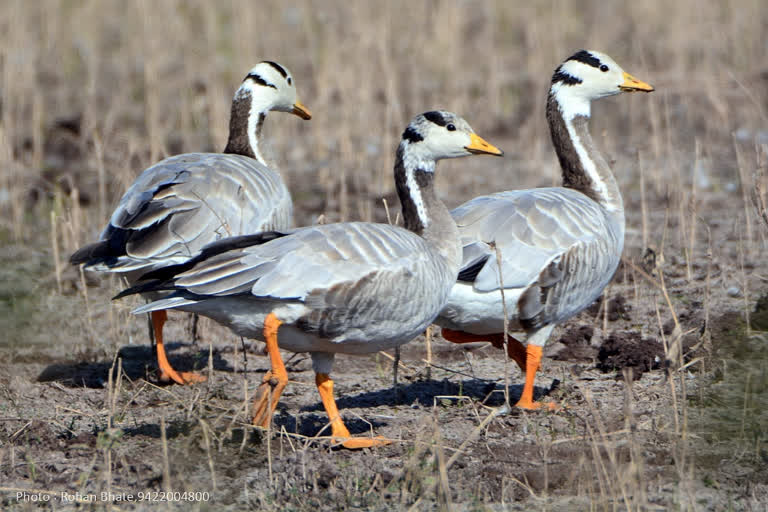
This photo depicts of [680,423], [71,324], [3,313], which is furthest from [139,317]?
[680,423]

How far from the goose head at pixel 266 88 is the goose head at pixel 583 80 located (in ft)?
8.36

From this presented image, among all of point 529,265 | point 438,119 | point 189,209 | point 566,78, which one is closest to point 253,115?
point 189,209

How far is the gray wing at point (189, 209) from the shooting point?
21.7ft

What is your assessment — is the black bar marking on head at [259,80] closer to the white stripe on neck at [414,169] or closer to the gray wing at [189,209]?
the gray wing at [189,209]

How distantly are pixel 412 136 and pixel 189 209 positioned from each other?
5.67 ft

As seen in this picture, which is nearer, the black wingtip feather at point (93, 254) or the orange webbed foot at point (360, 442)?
the orange webbed foot at point (360, 442)

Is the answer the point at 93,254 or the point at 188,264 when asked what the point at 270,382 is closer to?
the point at 188,264

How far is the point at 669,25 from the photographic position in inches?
595

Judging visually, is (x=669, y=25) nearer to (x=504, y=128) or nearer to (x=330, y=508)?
(x=504, y=128)

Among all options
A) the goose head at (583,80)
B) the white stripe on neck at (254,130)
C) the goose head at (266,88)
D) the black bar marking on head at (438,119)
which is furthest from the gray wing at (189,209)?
the goose head at (583,80)

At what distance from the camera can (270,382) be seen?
5.43 metres

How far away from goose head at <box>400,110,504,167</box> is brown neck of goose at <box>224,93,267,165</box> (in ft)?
8.90

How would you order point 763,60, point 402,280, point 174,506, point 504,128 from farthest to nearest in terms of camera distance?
point 763,60 < point 504,128 < point 402,280 < point 174,506

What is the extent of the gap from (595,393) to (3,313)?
435 centimetres
